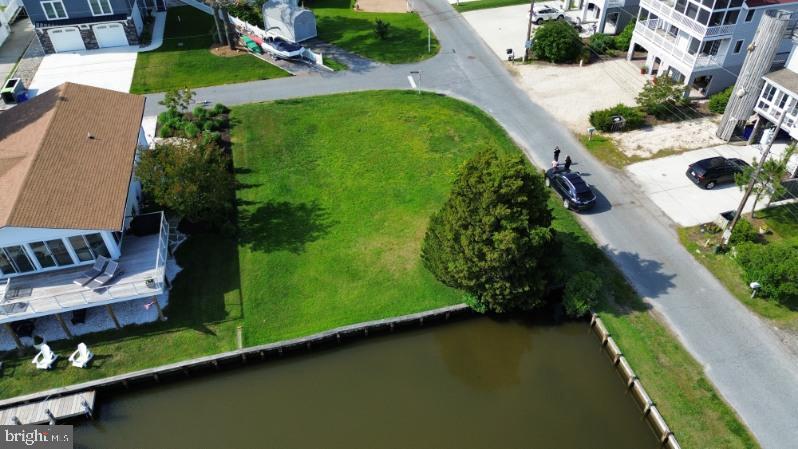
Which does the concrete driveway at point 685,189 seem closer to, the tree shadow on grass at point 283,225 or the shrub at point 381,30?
the tree shadow on grass at point 283,225

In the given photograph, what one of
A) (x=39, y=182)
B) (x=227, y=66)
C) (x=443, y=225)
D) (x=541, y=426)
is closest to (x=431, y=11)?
(x=227, y=66)

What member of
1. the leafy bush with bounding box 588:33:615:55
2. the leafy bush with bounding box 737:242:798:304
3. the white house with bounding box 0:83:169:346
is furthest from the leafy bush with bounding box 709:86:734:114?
the white house with bounding box 0:83:169:346

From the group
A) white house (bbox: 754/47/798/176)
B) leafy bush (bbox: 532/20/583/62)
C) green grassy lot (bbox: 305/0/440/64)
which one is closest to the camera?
white house (bbox: 754/47/798/176)

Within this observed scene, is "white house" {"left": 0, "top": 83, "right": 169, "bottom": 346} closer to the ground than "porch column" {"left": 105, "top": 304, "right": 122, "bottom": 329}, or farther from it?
farther from it

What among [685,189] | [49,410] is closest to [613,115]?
[685,189]

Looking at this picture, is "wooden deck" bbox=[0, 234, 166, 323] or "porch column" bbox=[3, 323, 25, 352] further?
"porch column" bbox=[3, 323, 25, 352]

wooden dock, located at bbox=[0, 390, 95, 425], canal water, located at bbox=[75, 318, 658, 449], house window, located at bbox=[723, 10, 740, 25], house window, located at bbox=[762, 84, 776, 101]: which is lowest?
canal water, located at bbox=[75, 318, 658, 449]

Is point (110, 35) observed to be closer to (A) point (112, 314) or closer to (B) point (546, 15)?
(A) point (112, 314)

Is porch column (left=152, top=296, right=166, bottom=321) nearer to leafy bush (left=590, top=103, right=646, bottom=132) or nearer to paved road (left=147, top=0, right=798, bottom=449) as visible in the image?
paved road (left=147, top=0, right=798, bottom=449)
